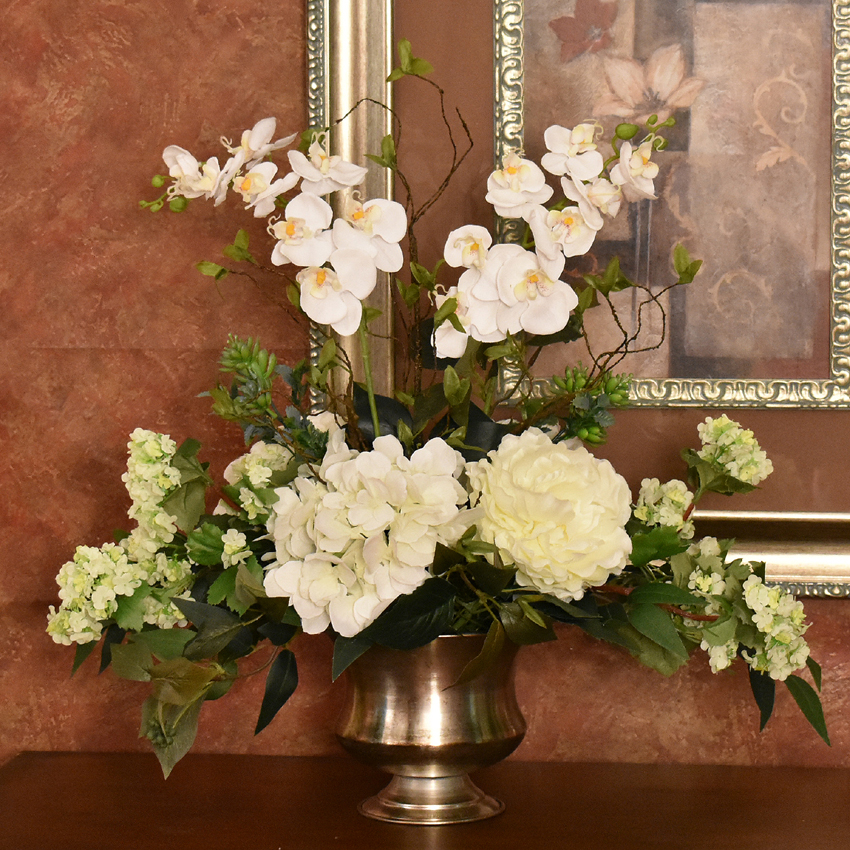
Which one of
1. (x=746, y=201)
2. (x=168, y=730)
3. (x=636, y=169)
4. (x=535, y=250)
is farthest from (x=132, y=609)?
(x=746, y=201)

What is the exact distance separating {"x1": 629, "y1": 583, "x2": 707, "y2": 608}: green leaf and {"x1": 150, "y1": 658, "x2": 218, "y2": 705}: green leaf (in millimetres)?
350

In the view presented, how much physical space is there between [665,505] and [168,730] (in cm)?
46

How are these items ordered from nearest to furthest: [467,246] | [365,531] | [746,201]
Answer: [365,531]
[467,246]
[746,201]

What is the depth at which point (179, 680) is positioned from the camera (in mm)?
709

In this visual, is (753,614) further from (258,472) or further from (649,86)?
(649,86)

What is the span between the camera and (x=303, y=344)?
3.28 feet

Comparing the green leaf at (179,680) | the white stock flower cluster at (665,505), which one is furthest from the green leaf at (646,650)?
the green leaf at (179,680)

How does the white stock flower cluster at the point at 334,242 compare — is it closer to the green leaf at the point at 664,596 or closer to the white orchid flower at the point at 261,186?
the white orchid flower at the point at 261,186

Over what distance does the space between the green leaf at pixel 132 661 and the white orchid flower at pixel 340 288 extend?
0.32 meters

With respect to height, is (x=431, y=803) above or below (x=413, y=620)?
below

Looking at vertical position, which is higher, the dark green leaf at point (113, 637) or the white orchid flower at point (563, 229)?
the white orchid flower at point (563, 229)

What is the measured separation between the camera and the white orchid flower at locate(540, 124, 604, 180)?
2.59 feet

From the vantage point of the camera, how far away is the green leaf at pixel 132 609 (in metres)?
0.81

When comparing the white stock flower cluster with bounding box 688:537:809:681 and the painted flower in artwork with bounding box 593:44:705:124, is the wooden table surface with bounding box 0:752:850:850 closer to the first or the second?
the white stock flower cluster with bounding box 688:537:809:681
